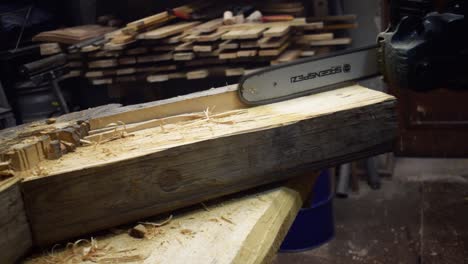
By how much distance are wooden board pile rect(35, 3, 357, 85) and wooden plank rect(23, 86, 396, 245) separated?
182cm

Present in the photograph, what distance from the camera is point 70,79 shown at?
482 centimetres

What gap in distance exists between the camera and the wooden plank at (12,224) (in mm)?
1128

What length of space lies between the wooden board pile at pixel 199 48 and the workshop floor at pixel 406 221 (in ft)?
4.18

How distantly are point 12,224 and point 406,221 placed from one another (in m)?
2.99

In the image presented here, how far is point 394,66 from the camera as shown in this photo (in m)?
1.65

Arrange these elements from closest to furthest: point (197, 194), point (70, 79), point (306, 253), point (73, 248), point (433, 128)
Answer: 1. point (73, 248)
2. point (197, 194)
3. point (306, 253)
4. point (433, 128)
5. point (70, 79)

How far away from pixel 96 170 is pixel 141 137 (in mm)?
230

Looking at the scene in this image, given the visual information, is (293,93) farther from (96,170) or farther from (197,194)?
(96,170)

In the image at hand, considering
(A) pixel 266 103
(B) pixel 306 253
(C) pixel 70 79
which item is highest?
(A) pixel 266 103

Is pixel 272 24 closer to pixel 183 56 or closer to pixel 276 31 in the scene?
pixel 276 31

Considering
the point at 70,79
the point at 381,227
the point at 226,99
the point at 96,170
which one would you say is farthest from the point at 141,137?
the point at 70,79

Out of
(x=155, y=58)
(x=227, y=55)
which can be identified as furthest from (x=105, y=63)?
(x=227, y=55)

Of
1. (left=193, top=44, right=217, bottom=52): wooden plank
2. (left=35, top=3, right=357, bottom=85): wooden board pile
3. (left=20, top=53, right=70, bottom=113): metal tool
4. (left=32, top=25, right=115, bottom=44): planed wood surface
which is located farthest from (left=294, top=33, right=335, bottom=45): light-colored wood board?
(left=20, top=53, right=70, bottom=113): metal tool

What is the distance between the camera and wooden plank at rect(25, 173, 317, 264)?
1137 mm
